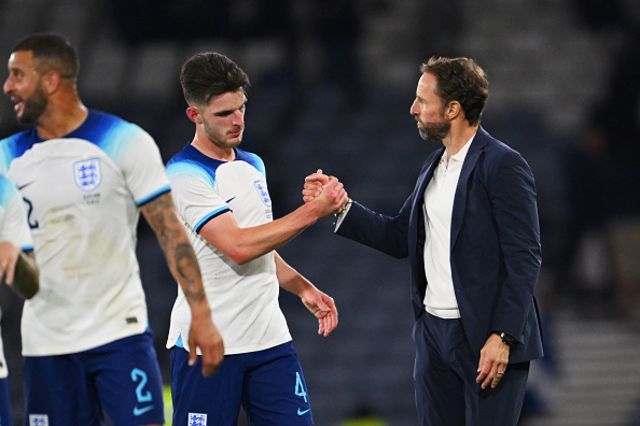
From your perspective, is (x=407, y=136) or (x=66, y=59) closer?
(x=66, y=59)

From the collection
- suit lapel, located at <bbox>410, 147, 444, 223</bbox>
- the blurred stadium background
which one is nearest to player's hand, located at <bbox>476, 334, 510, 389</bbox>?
suit lapel, located at <bbox>410, 147, 444, 223</bbox>

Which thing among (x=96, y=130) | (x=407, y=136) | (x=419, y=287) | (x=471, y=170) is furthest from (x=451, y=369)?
(x=407, y=136)

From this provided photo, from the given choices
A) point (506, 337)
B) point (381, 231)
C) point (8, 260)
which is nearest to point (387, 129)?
point (381, 231)

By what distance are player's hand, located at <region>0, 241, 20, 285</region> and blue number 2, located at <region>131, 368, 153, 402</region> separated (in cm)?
62

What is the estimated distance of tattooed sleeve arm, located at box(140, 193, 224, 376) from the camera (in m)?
4.77

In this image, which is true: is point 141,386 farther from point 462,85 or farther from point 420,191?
point 462,85

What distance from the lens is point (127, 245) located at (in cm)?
491

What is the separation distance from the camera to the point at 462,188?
5.33 metres

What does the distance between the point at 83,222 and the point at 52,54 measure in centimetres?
66

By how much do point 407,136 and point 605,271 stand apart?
2829mm

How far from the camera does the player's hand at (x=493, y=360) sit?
5.16m

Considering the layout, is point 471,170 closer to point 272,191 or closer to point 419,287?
point 419,287

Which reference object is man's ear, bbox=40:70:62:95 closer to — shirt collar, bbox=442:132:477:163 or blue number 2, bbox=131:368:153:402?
blue number 2, bbox=131:368:153:402

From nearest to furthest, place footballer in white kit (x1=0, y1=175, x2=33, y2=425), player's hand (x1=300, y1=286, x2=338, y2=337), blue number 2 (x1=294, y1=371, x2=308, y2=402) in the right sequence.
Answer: footballer in white kit (x1=0, y1=175, x2=33, y2=425), blue number 2 (x1=294, y1=371, x2=308, y2=402), player's hand (x1=300, y1=286, x2=338, y2=337)
